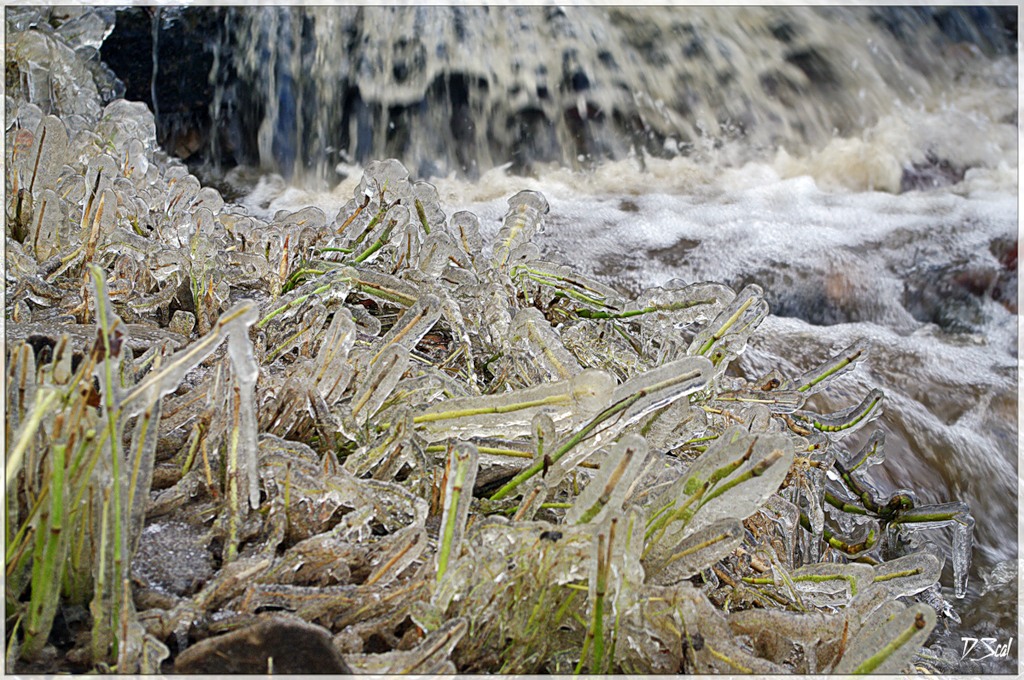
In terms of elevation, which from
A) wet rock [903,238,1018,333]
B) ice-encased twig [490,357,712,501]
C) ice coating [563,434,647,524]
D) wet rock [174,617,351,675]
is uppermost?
ice-encased twig [490,357,712,501]

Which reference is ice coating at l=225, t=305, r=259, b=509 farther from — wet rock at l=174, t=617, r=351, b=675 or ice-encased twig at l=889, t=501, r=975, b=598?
ice-encased twig at l=889, t=501, r=975, b=598

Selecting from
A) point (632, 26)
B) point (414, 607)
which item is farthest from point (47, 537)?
point (632, 26)

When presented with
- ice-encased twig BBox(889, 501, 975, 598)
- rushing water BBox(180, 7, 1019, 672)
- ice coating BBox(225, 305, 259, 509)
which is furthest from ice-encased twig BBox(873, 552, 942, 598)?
rushing water BBox(180, 7, 1019, 672)

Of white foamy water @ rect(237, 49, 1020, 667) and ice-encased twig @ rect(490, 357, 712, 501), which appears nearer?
ice-encased twig @ rect(490, 357, 712, 501)

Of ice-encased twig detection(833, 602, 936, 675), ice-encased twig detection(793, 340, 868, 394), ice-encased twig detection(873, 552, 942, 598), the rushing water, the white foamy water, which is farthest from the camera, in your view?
the rushing water

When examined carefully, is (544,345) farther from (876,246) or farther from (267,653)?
(876,246)

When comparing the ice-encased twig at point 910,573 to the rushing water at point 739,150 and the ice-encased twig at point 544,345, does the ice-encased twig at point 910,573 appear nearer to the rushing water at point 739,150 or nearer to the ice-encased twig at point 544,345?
→ the ice-encased twig at point 544,345

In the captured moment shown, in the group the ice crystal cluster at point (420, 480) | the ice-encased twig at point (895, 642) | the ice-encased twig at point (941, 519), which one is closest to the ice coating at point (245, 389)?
the ice crystal cluster at point (420, 480)

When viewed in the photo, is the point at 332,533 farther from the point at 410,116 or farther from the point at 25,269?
the point at 410,116
